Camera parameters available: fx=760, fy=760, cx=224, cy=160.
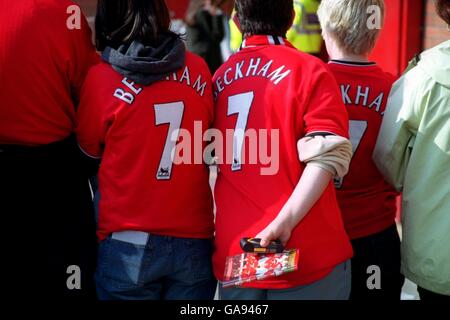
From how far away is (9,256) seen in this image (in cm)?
309

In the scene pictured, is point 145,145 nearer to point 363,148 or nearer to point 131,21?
point 131,21

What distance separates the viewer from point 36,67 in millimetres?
2949

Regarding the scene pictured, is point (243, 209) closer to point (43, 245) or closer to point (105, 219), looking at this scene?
point (105, 219)

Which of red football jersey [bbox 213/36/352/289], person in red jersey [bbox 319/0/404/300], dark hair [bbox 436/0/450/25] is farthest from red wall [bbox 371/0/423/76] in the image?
red football jersey [bbox 213/36/352/289]

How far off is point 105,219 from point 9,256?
462 mm

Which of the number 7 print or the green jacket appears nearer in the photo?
the green jacket

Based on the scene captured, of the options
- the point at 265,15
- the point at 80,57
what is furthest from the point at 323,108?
the point at 80,57

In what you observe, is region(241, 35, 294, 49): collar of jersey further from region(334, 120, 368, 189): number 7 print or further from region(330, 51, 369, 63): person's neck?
region(334, 120, 368, 189): number 7 print

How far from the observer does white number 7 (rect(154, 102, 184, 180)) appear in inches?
112

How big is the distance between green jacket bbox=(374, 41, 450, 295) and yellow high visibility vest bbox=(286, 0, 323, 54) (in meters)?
3.19

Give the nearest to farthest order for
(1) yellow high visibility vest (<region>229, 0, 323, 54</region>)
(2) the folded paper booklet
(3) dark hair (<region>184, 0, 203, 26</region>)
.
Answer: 1. (2) the folded paper booklet
2. (1) yellow high visibility vest (<region>229, 0, 323, 54</region>)
3. (3) dark hair (<region>184, 0, 203, 26</region>)
